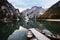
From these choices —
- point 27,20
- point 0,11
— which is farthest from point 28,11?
point 0,11

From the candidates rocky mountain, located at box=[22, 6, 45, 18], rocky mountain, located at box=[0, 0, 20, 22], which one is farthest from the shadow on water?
rocky mountain, located at box=[0, 0, 20, 22]

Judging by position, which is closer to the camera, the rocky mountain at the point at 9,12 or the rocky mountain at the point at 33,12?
the rocky mountain at the point at 33,12

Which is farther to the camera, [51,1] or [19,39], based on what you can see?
[51,1]

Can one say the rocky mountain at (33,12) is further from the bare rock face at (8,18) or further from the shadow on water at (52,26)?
the shadow on water at (52,26)

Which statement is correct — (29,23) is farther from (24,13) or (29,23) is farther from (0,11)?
(0,11)

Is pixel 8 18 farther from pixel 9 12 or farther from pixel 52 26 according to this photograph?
pixel 52 26

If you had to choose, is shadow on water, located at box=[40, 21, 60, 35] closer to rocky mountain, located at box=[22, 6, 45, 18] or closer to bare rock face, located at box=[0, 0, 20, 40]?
rocky mountain, located at box=[22, 6, 45, 18]

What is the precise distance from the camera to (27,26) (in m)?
7.17

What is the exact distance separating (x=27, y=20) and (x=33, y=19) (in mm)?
315

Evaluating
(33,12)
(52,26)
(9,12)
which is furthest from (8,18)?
(52,26)

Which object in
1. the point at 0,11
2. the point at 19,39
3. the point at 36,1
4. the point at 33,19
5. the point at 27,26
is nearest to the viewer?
the point at 19,39

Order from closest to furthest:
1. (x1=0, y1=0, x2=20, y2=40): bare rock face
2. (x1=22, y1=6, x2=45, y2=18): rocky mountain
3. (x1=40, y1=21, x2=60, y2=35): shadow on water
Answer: (x1=22, y1=6, x2=45, y2=18): rocky mountain < (x1=0, y1=0, x2=20, y2=40): bare rock face < (x1=40, y1=21, x2=60, y2=35): shadow on water

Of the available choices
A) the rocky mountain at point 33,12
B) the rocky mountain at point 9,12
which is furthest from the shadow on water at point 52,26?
the rocky mountain at point 9,12

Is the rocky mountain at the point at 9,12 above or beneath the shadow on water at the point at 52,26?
above
